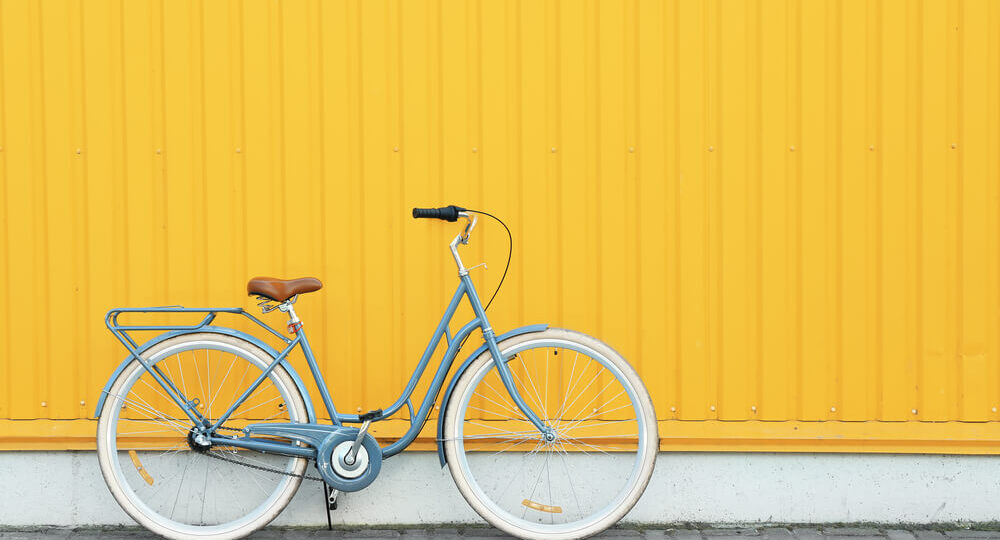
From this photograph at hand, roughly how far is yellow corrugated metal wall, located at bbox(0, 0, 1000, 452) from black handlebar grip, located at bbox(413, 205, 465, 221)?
13.0 inches

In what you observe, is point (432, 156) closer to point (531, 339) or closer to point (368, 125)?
point (368, 125)

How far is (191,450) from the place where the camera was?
3.88 metres

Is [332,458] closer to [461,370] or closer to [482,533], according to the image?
[461,370]

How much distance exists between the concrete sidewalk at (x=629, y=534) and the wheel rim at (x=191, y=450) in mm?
171

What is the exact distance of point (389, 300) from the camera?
396 cm

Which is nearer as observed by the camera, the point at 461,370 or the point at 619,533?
the point at 461,370

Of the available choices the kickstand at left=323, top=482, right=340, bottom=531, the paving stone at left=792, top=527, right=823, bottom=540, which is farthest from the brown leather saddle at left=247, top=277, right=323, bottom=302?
the paving stone at left=792, top=527, right=823, bottom=540

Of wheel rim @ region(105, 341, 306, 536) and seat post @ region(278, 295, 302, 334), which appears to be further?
wheel rim @ region(105, 341, 306, 536)

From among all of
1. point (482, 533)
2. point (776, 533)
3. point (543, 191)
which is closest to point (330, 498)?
point (482, 533)

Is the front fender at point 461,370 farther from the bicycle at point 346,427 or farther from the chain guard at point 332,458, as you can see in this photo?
the chain guard at point 332,458

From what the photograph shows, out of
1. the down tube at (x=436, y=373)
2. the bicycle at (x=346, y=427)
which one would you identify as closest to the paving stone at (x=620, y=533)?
the bicycle at (x=346, y=427)

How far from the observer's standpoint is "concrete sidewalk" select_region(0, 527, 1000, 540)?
3836 millimetres

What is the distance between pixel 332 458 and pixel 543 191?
1394mm

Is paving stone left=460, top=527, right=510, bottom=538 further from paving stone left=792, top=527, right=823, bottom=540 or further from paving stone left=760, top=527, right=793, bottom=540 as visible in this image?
paving stone left=792, top=527, right=823, bottom=540
